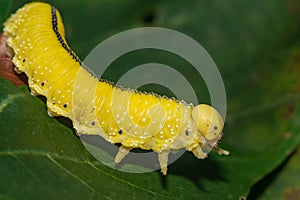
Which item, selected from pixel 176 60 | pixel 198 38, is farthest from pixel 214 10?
pixel 176 60

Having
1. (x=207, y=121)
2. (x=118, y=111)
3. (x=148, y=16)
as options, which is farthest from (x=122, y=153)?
Answer: (x=148, y=16)

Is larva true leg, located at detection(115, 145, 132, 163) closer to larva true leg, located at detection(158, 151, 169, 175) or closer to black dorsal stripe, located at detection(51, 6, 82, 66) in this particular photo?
larva true leg, located at detection(158, 151, 169, 175)

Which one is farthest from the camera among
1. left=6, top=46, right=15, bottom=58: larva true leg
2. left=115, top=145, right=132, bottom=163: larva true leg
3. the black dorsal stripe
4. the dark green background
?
the dark green background

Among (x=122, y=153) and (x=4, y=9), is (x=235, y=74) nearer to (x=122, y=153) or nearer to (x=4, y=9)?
(x=122, y=153)

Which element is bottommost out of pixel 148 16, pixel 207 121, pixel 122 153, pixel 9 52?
pixel 122 153

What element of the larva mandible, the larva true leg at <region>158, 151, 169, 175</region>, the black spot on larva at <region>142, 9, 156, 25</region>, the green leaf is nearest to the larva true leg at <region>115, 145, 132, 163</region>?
the larva mandible

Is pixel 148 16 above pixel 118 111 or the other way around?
above

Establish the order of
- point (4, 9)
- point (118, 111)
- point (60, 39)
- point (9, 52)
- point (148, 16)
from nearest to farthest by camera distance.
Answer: point (118, 111) → point (60, 39) → point (9, 52) → point (4, 9) → point (148, 16)
